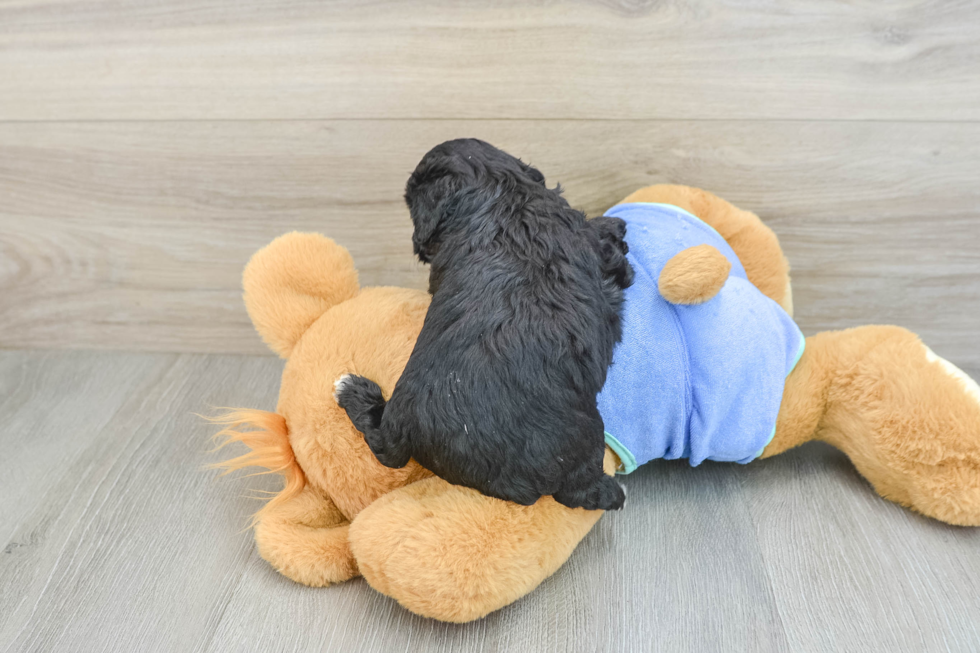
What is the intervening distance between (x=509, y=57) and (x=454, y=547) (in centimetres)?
51

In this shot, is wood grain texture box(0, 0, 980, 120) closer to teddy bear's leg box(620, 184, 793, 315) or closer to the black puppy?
teddy bear's leg box(620, 184, 793, 315)

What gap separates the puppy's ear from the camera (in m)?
0.52

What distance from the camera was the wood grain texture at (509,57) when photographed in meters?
0.68

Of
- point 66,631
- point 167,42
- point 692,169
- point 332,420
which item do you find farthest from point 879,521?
point 167,42

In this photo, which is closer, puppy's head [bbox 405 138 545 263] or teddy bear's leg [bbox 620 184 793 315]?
puppy's head [bbox 405 138 545 263]

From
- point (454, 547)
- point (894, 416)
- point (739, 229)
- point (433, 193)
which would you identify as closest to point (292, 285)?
point (433, 193)

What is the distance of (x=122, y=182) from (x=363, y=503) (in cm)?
55

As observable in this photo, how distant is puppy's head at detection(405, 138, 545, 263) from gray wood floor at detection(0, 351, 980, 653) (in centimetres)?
34

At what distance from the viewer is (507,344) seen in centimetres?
47

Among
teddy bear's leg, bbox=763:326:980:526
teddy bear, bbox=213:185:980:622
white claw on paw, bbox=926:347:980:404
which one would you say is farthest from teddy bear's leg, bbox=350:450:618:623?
white claw on paw, bbox=926:347:980:404

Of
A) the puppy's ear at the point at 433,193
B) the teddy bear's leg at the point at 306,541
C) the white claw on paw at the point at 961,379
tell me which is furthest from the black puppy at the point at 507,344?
the white claw on paw at the point at 961,379

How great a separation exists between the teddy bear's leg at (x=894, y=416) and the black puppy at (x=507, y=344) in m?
0.25

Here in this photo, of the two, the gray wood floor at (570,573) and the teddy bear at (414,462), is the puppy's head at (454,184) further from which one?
the gray wood floor at (570,573)

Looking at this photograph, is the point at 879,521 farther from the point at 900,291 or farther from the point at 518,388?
the point at 518,388
